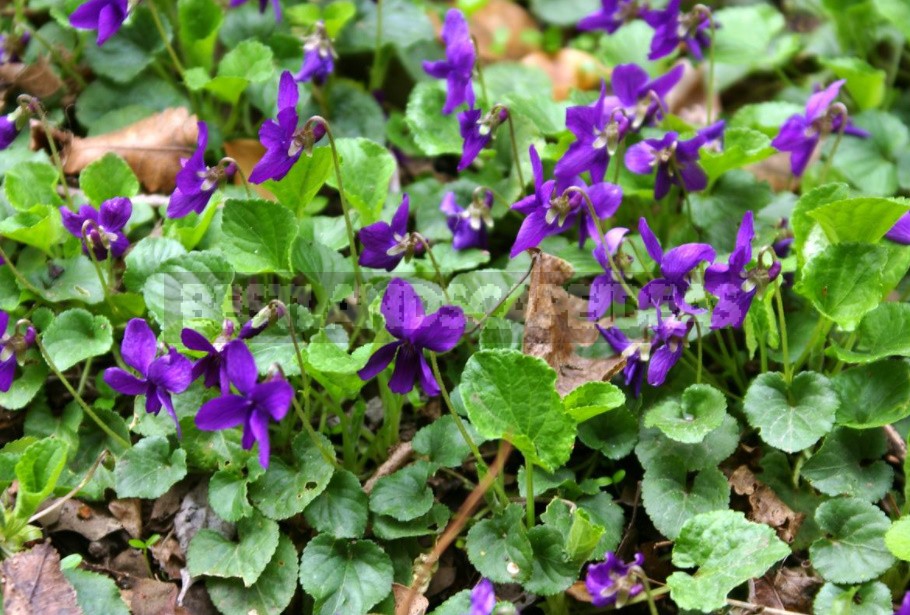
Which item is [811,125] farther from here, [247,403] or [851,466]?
[247,403]

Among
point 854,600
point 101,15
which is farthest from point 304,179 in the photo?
point 854,600

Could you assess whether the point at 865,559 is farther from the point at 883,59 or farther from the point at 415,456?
the point at 883,59

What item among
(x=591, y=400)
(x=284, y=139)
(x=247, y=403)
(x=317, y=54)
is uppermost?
(x=284, y=139)

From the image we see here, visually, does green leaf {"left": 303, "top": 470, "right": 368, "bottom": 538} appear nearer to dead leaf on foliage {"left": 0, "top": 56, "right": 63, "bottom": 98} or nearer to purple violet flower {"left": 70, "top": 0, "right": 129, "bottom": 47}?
purple violet flower {"left": 70, "top": 0, "right": 129, "bottom": 47}

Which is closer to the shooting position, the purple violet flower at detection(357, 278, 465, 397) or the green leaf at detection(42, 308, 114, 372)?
the purple violet flower at detection(357, 278, 465, 397)

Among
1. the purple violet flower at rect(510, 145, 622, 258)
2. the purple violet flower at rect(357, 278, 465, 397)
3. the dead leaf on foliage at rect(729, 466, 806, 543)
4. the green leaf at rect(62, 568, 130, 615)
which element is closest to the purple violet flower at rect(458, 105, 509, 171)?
the purple violet flower at rect(510, 145, 622, 258)

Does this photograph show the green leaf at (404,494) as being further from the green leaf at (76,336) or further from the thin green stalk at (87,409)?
the green leaf at (76,336)
